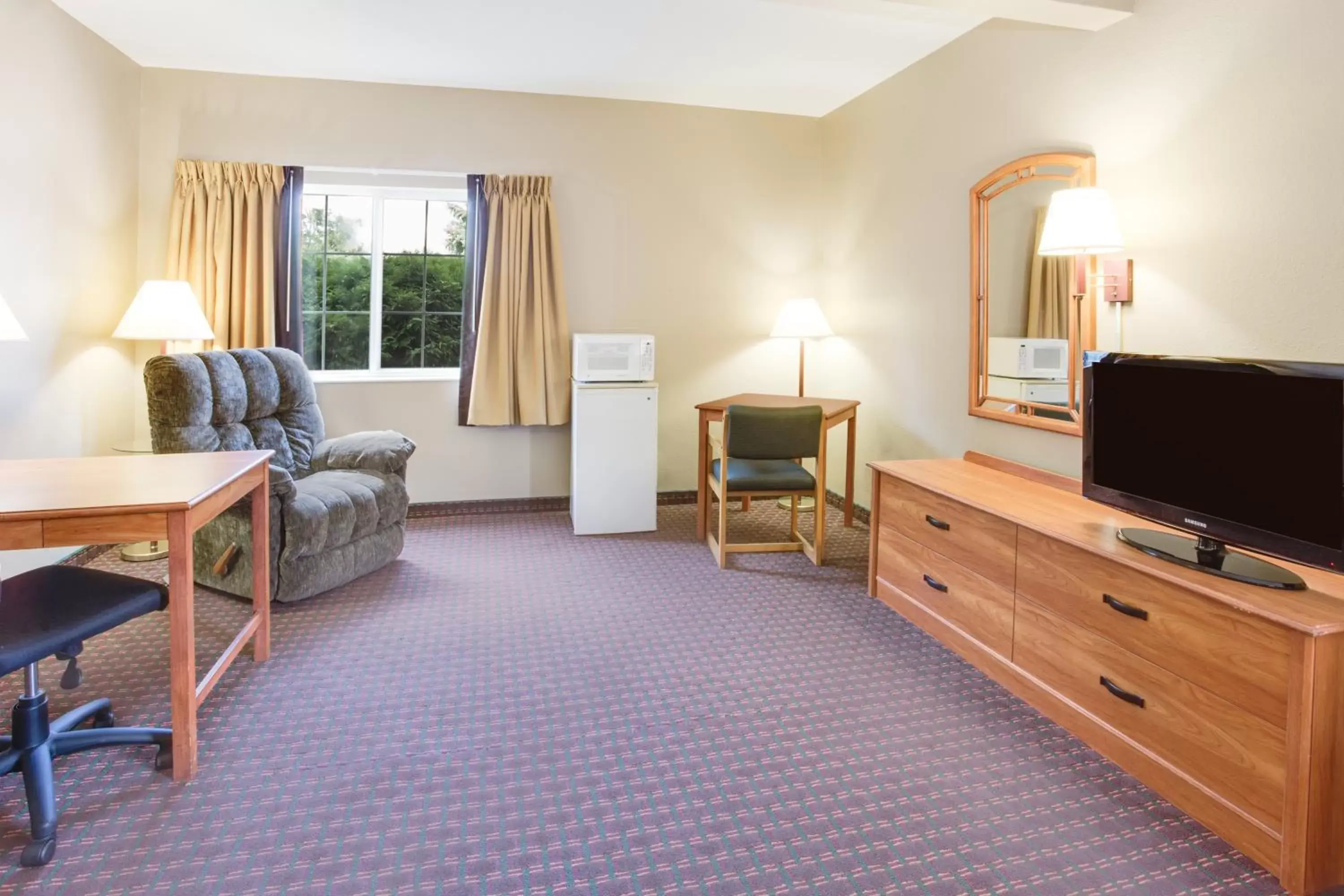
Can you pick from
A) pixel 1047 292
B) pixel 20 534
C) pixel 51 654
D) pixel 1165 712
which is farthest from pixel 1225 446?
pixel 20 534

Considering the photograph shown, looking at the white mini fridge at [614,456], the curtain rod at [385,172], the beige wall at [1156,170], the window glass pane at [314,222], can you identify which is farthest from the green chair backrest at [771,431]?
the window glass pane at [314,222]

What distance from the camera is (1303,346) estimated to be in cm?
219

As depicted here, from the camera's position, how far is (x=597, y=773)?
2.10 meters

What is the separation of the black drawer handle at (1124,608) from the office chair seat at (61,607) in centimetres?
246

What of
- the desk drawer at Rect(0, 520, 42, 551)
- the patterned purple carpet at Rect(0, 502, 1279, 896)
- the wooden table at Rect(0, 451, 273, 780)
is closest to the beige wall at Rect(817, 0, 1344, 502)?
the patterned purple carpet at Rect(0, 502, 1279, 896)

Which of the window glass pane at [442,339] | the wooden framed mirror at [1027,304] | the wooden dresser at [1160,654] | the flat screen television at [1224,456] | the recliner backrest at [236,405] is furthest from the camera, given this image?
the window glass pane at [442,339]

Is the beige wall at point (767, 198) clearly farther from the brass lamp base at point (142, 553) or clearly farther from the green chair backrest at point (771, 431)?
the green chair backrest at point (771, 431)

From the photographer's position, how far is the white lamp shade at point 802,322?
→ 4.80 meters

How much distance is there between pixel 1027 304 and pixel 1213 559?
1503 mm

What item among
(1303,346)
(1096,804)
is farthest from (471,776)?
(1303,346)

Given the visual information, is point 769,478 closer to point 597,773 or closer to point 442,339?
point 597,773

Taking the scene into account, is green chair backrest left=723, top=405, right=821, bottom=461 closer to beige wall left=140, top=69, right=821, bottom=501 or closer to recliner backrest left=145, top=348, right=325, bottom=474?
beige wall left=140, top=69, right=821, bottom=501

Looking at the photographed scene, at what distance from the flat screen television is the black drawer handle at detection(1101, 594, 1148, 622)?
15cm

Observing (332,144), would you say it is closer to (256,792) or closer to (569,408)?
(569,408)
